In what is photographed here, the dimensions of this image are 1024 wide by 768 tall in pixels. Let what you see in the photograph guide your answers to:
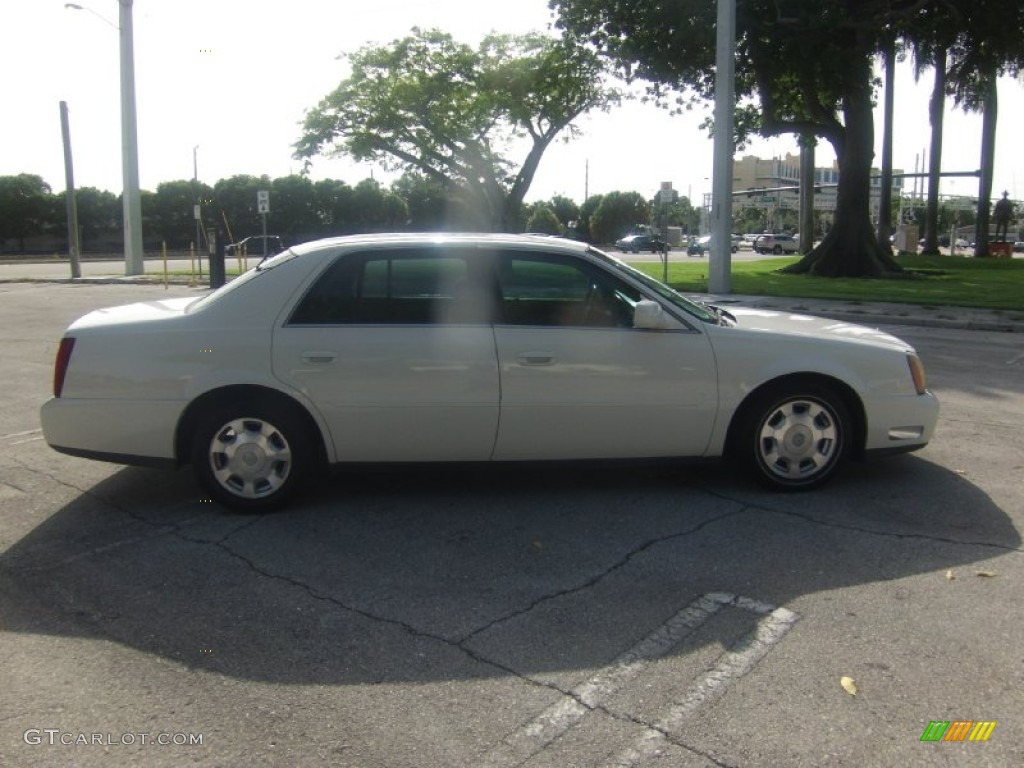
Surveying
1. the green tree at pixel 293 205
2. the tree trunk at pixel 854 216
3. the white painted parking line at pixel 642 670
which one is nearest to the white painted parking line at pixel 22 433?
the white painted parking line at pixel 642 670

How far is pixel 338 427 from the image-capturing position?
5.02 meters

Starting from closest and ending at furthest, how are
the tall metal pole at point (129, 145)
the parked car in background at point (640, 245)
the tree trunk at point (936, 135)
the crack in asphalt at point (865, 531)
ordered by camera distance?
the crack in asphalt at point (865, 531), the tall metal pole at point (129, 145), the tree trunk at point (936, 135), the parked car in background at point (640, 245)

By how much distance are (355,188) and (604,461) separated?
63.3 meters

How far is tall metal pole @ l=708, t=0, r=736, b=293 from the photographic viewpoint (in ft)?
65.4

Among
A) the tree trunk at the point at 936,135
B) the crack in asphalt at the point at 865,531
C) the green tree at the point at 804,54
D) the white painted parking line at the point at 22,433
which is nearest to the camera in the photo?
the crack in asphalt at the point at 865,531

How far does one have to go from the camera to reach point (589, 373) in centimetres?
509

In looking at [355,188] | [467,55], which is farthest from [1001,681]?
[355,188]

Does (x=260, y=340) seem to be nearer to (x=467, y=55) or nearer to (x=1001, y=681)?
(x=1001, y=681)

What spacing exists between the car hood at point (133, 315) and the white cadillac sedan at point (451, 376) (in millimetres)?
35

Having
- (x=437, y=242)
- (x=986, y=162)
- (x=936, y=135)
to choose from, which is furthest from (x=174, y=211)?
(x=437, y=242)

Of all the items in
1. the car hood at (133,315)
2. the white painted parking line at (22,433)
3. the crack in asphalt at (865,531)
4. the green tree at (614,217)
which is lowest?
the crack in asphalt at (865,531)

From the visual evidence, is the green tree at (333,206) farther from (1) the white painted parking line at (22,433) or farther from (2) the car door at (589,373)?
(2) the car door at (589,373)

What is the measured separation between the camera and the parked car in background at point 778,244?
67500 mm

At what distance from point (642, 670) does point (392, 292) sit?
8.77ft
